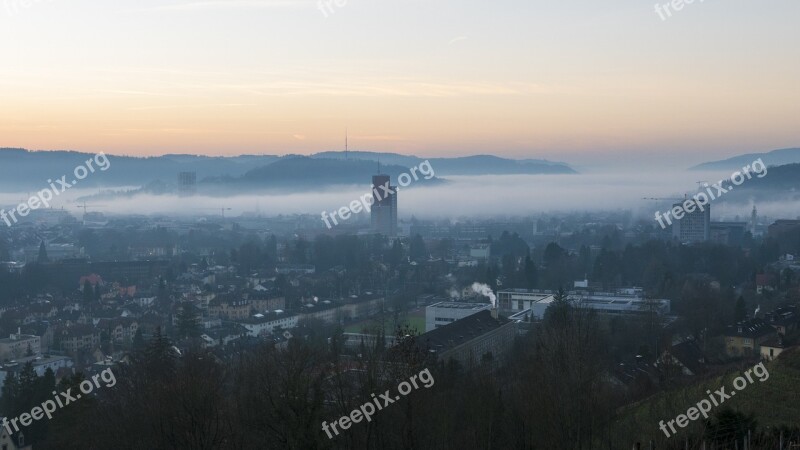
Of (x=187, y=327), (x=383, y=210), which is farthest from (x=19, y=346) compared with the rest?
(x=383, y=210)

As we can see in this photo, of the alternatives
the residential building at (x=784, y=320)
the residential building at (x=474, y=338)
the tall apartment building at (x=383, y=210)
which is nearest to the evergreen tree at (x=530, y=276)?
the residential building at (x=474, y=338)

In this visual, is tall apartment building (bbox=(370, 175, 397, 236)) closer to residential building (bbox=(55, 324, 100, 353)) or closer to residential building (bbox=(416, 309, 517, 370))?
residential building (bbox=(55, 324, 100, 353))

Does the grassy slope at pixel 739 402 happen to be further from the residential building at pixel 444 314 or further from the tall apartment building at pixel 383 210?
the tall apartment building at pixel 383 210

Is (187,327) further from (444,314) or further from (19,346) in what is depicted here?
(444,314)

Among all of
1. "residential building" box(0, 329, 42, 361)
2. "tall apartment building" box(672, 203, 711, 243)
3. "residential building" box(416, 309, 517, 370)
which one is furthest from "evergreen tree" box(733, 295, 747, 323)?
"tall apartment building" box(672, 203, 711, 243)

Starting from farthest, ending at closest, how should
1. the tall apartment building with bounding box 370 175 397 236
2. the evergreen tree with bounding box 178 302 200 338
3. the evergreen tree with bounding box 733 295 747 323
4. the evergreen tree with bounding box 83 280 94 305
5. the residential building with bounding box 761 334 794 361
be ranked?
the tall apartment building with bounding box 370 175 397 236, the evergreen tree with bounding box 83 280 94 305, the evergreen tree with bounding box 178 302 200 338, the evergreen tree with bounding box 733 295 747 323, the residential building with bounding box 761 334 794 361

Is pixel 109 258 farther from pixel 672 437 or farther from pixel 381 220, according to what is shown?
pixel 672 437

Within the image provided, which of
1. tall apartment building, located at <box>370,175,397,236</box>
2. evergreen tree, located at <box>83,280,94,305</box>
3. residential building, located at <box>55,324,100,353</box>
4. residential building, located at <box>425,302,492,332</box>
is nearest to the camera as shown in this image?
residential building, located at <box>55,324,100,353</box>

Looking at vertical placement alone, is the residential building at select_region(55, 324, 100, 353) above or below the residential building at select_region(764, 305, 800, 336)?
below

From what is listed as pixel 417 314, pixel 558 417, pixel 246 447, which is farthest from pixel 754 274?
pixel 246 447
